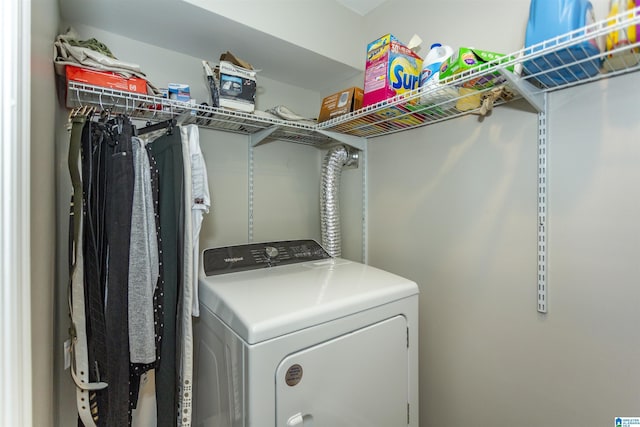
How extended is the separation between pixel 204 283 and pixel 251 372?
0.47 m

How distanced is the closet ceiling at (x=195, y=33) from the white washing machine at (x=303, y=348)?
1.08 meters

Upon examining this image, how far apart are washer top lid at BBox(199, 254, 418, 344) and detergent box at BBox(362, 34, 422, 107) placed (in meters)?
0.83

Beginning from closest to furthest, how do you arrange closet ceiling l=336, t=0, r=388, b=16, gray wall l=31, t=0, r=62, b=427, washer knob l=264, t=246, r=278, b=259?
gray wall l=31, t=0, r=62, b=427, washer knob l=264, t=246, r=278, b=259, closet ceiling l=336, t=0, r=388, b=16

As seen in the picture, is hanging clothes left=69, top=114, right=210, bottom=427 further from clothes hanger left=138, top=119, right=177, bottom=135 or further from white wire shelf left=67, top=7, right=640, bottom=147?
white wire shelf left=67, top=7, right=640, bottom=147

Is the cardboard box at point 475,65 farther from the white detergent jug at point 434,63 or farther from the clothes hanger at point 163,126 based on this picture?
the clothes hanger at point 163,126

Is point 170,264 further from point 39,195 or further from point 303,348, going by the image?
point 303,348

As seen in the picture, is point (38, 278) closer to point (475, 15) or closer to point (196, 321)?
point (196, 321)

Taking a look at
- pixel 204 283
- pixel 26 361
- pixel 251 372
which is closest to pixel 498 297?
pixel 251 372

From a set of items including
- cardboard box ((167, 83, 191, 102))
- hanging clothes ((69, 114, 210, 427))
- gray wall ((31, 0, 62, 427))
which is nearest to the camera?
gray wall ((31, 0, 62, 427))

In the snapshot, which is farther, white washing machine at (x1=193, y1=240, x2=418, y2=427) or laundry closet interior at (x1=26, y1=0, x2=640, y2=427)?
laundry closet interior at (x1=26, y1=0, x2=640, y2=427)

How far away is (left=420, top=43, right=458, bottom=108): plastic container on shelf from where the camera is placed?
3.74 feet

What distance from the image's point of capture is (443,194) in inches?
57.1

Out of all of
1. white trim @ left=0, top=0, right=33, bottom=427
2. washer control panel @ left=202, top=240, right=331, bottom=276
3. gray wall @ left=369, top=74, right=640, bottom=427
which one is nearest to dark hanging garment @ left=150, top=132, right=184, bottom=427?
washer control panel @ left=202, top=240, right=331, bottom=276

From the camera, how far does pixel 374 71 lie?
53.6 inches
